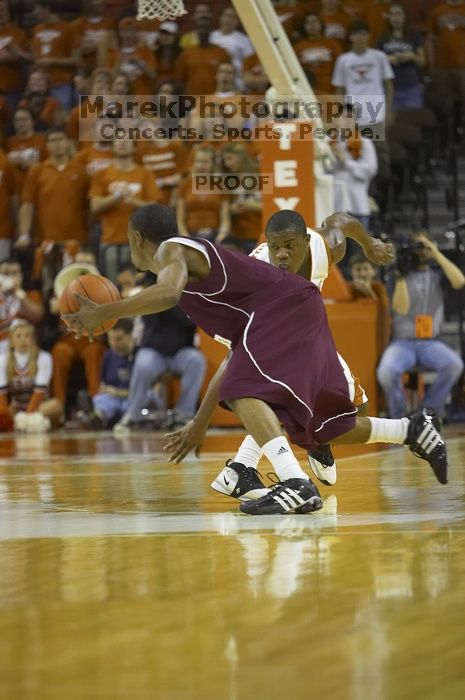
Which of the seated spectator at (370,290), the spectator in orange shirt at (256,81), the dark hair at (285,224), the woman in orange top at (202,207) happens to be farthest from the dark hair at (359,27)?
the dark hair at (285,224)

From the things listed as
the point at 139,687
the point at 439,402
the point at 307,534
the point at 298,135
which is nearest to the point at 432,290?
the point at 439,402

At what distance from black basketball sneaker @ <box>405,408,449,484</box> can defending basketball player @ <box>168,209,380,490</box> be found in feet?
0.96

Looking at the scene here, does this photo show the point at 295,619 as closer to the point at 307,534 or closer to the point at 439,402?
the point at 307,534

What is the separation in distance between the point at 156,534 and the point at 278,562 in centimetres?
79

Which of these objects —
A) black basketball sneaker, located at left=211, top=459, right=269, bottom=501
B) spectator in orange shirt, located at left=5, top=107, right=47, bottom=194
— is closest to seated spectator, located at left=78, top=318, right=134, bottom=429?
spectator in orange shirt, located at left=5, top=107, right=47, bottom=194

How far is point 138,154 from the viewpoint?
13039mm

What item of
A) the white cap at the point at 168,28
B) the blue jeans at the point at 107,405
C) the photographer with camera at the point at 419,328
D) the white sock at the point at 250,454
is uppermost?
the white cap at the point at 168,28

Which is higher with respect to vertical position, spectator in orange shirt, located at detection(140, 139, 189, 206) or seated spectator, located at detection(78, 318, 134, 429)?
spectator in orange shirt, located at detection(140, 139, 189, 206)

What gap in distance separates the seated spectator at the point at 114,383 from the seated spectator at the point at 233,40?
399cm

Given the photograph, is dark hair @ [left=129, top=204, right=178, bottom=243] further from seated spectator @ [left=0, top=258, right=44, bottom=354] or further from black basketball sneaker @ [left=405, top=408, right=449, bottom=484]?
seated spectator @ [left=0, top=258, right=44, bottom=354]

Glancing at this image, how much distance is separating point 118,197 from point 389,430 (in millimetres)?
6975

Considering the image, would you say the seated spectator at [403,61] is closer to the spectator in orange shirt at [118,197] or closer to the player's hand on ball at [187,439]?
the spectator in orange shirt at [118,197]

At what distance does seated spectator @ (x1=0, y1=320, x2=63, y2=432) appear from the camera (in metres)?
11.6

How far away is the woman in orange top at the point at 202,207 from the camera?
11852 millimetres
